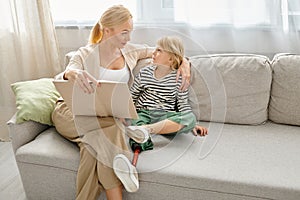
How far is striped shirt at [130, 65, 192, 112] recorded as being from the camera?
6.87ft

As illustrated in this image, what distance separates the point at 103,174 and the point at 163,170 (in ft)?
0.90

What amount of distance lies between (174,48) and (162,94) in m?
0.25

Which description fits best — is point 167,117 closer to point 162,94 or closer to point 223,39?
point 162,94

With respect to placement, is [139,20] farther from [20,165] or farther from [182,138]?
[20,165]

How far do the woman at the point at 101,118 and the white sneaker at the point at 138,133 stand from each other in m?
0.05

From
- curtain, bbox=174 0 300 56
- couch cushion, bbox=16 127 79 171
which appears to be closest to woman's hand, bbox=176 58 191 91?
curtain, bbox=174 0 300 56

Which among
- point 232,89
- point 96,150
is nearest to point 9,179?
point 96,150

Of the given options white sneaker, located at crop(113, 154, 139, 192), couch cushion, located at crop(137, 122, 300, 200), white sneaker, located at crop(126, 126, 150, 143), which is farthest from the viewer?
white sneaker, located at crop(126, 126, 150, 143)

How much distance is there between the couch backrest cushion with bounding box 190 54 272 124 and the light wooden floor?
1.13 meters

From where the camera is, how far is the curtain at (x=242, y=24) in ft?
7.72

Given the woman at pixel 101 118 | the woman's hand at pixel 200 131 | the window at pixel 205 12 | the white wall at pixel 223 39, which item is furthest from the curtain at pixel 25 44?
the woman's hand at pixel 200 131

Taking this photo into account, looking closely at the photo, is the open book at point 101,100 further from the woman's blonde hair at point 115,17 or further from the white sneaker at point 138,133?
the woman's blonde hair at point 115,17

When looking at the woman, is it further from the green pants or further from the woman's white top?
the green pants

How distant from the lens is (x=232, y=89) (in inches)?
86.0
